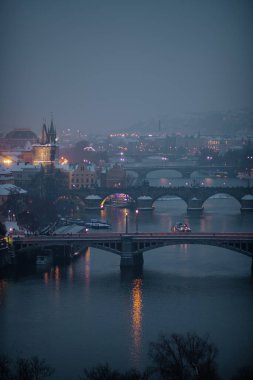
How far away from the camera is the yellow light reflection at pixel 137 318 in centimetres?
1185

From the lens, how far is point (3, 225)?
18906mm

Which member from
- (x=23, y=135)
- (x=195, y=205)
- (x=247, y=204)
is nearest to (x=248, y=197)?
(x=247, y=204)

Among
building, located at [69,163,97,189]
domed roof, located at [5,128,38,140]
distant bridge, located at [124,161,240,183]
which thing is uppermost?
domed roof, located at [5,128,38,140]

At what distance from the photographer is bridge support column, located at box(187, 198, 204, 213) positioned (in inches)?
1133

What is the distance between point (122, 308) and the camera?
14031 mm

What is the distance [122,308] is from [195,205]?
15179mm

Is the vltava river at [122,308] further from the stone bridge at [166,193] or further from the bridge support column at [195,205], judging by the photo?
the stone bridge at [166,193]

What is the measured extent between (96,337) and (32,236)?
6059mm

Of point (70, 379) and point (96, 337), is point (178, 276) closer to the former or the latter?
point (96, 337)

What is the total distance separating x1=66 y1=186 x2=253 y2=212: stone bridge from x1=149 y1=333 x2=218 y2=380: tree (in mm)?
18151

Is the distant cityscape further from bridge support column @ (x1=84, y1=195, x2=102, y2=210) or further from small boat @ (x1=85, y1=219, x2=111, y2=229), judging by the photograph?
small boat @ (x1=85, y1=219, x2=111, y2=229)

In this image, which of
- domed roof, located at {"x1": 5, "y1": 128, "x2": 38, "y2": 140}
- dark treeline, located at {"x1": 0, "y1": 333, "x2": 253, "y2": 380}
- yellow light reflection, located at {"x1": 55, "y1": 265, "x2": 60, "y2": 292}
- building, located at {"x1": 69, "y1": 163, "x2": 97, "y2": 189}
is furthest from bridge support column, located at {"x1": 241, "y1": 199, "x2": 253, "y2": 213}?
domed roof, located at {"x1": 5, "y1": 128, "x2": 38, "y2": 140}

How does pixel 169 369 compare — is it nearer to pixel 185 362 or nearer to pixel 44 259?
pixel 185 362

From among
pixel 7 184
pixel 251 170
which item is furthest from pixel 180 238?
pixel 251 170
